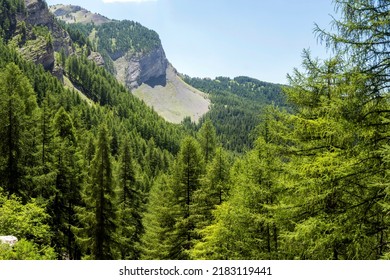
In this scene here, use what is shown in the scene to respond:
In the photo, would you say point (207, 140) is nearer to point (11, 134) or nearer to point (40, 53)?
point (11, 134)

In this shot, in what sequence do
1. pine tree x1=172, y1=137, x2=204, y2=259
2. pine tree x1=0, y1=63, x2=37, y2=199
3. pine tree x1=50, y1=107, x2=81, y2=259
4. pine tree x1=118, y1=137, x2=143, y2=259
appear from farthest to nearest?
pine tree x1=118, y1=137, x2=143, y2=259 < pine tree x1=50, y1=107, x2=81, y2=259 < pine tree x1=172, y1=137, x2=204, y2=259 < pine tree x1=0, y1=63, x2=37, y2=199

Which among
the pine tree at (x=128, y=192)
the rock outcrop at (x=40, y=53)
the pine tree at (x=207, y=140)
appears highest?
the rock outcrop at (x=40, y=53)

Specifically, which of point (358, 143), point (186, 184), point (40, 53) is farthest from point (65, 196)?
point (40, 53)

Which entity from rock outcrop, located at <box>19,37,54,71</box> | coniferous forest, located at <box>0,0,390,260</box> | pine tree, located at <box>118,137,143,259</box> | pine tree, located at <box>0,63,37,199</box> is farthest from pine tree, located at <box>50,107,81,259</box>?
rock outcrop, located at <box>19,37,54,71</box>

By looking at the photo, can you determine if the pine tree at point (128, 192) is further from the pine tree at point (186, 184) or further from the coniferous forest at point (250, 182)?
the pine tree at point (186, 184)

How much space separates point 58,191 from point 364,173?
24664 millimetres

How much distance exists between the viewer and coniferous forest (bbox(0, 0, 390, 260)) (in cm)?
786

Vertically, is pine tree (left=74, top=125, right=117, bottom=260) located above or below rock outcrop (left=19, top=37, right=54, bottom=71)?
below

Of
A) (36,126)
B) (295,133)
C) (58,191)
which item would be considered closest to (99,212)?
(58,191)

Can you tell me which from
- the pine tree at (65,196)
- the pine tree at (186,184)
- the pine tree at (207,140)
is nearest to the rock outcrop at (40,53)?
the pine tree at (207,140)

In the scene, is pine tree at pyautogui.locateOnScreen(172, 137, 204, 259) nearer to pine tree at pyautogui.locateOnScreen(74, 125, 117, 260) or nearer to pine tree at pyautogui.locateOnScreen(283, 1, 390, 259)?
pine tree at pyautogui.locateOnScreen(74, 125, 117, 260)

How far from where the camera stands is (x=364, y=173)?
802 centimetres

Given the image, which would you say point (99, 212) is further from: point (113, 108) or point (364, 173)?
point (113, 108)

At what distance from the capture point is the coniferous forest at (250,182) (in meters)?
7.86
